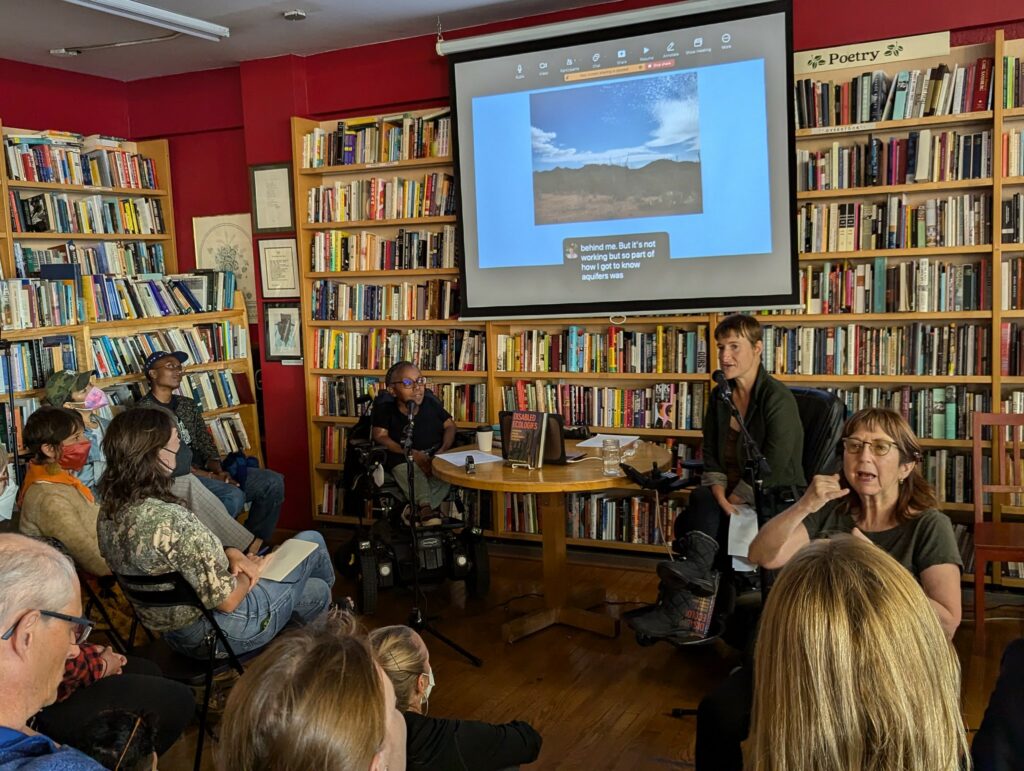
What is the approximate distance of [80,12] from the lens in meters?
4.79

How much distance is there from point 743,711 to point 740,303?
2.78 m

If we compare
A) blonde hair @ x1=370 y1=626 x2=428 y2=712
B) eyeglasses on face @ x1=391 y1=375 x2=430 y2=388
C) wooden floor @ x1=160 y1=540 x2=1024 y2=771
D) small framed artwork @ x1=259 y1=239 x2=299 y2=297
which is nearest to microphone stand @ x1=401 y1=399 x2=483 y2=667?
wooden floor @ x1=160 y1=540 x2=1024 y2=771

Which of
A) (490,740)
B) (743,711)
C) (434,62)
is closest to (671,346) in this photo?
(434,62)

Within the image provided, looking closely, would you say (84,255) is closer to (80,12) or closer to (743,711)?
(80,12)

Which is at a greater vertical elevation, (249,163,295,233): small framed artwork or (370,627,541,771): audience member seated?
(249,163,295,233): small framed artwork

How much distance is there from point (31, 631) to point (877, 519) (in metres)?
2.15

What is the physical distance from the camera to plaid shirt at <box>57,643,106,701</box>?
245cm

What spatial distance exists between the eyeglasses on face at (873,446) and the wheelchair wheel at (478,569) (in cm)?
227

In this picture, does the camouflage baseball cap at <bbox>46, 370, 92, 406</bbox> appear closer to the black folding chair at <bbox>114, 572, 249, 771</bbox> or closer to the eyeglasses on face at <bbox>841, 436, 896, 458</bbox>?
the black folding chair at <bbox>114, 572, 249, 771</bbox>

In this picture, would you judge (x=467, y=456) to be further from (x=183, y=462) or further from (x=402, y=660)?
(x=402, y=660)

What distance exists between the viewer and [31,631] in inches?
63.7

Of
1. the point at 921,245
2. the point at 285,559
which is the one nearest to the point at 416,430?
the point at 285,559

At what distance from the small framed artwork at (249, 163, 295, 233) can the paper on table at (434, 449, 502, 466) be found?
231 centimetres

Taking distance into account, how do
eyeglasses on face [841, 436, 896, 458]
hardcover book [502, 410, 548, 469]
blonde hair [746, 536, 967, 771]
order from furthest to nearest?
hardcover book [502, 410, 548, 469] < eyeglasses on face [841, 436, 896, 458] < blonde hair [746, 536, 967, 771]
